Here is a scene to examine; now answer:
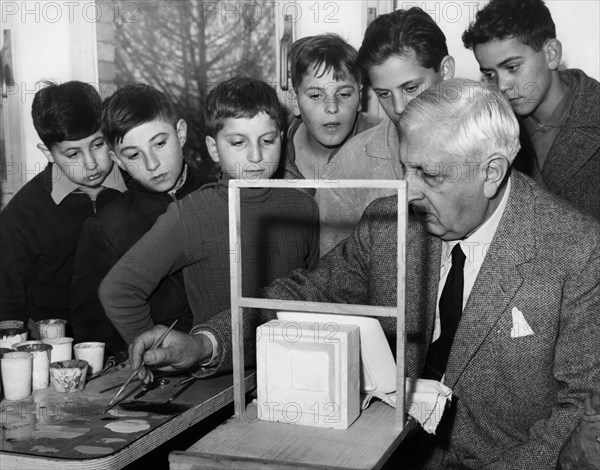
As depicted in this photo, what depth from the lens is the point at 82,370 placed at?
2109 millimetres

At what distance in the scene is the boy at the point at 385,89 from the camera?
9.49 ft

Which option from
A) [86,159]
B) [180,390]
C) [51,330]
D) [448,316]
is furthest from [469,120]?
[86,159]

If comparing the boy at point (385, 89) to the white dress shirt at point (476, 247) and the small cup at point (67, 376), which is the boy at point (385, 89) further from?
the small cup at point (67, 376)

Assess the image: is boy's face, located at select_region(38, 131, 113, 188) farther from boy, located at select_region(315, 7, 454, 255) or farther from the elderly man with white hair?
the elderly man with white hair

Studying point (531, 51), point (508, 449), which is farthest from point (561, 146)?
point (508, 449)

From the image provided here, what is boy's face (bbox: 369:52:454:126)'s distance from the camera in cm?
289

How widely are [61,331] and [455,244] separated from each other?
1.36m

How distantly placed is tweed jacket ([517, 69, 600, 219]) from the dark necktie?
2.74ft

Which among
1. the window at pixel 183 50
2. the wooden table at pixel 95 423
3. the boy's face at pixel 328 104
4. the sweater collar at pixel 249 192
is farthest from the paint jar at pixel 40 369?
the window at pixel 183 50

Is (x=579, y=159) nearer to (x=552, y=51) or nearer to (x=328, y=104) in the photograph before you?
(x=552, y=51)

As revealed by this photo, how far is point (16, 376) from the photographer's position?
2047 mm

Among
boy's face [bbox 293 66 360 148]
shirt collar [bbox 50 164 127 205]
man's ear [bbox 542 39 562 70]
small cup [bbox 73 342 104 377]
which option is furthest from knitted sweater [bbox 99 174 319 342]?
man's ear [bbox 542 39 562 70]

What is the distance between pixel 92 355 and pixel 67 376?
22 cm

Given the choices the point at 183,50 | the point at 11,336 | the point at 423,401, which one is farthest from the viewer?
the point at 183,50
